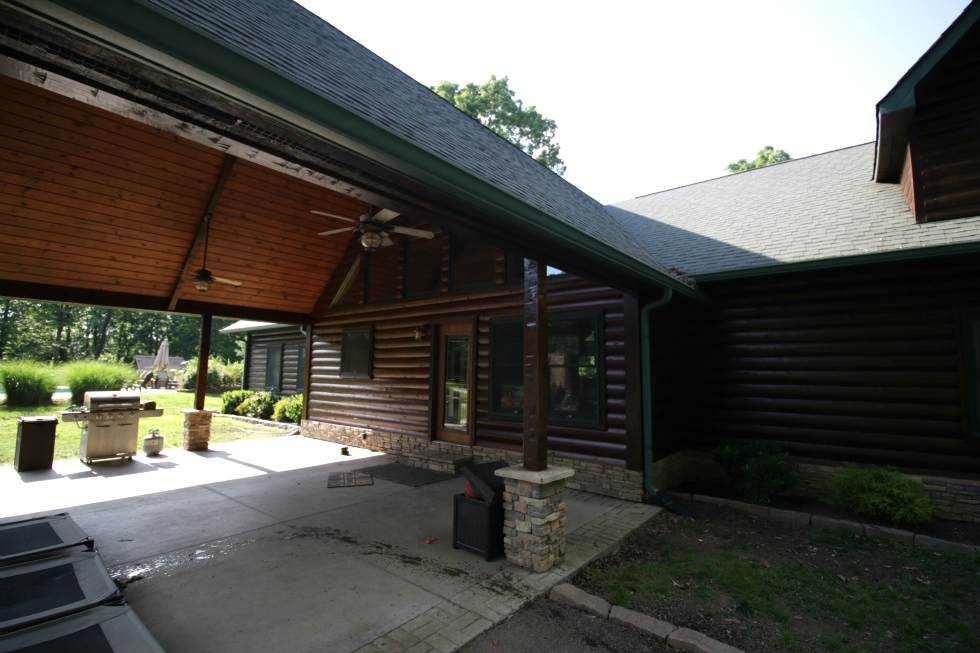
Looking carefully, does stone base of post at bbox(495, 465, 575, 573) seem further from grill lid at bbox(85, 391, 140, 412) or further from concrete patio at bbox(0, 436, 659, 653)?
grill lid at bbox(85, 391, 140, 412)

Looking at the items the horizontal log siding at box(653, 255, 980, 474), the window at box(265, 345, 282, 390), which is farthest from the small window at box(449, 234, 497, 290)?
the window at box(265, 345, 282, 390)

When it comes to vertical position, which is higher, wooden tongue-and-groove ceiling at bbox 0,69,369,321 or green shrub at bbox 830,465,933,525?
wooden tongue-and-groove ceiling at bbox 0,69,369,321

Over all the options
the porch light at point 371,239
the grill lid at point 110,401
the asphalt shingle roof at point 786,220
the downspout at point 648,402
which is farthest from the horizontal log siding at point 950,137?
the grill lid at point 110,401

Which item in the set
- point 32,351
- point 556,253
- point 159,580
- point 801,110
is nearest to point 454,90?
point 801,110

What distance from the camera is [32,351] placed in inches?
1016

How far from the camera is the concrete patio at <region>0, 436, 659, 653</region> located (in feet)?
9.45

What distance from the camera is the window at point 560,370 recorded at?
620cm

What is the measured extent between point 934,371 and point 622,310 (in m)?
3.47

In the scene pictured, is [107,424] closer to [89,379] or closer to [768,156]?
[89,379]

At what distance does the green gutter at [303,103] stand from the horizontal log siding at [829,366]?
12.1ft

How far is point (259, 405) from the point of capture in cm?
1349

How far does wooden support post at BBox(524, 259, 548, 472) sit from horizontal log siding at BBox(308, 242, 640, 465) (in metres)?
2.15

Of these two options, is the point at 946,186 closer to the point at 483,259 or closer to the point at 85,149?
the point at 483,259

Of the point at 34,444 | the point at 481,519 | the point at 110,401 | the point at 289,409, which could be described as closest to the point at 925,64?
the point at 481,519
